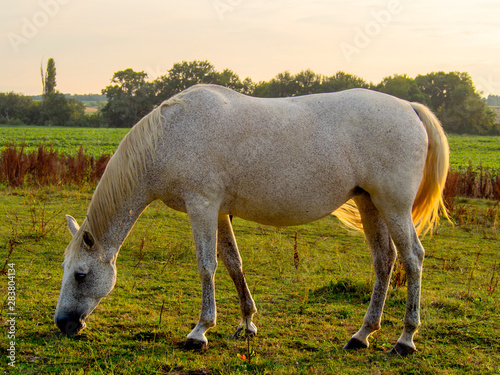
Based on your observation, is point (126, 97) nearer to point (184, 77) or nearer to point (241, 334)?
point (184, 77)

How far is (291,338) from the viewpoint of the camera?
4035 mm

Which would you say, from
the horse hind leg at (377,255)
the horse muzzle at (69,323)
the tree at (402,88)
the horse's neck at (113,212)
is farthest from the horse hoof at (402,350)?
the tree at (402,88)

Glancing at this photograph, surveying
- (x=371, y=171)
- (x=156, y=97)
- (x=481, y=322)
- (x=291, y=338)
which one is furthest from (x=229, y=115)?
(x=156, y=97)

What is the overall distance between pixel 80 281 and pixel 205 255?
3.55 feet

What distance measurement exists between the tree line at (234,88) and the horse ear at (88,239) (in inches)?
1261

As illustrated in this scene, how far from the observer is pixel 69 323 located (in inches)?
143

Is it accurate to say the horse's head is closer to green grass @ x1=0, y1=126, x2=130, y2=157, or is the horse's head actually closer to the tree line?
green grass @ x1=0, y1=126, x2=130, y2=157

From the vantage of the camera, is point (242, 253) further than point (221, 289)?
Yes

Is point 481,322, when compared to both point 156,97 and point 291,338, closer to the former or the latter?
point 291,338

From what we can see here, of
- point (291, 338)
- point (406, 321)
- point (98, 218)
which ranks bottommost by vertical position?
point (291, 338)

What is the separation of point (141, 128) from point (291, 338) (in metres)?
2.33

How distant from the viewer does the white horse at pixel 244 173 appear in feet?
11.6

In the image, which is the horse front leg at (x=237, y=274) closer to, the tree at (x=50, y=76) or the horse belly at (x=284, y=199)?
the horse belly at (x=284, y=199)

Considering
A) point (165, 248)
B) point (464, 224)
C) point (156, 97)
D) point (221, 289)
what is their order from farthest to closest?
point (156, 97) → point (464, 224) → point (165, 248) → point (221, 289)
